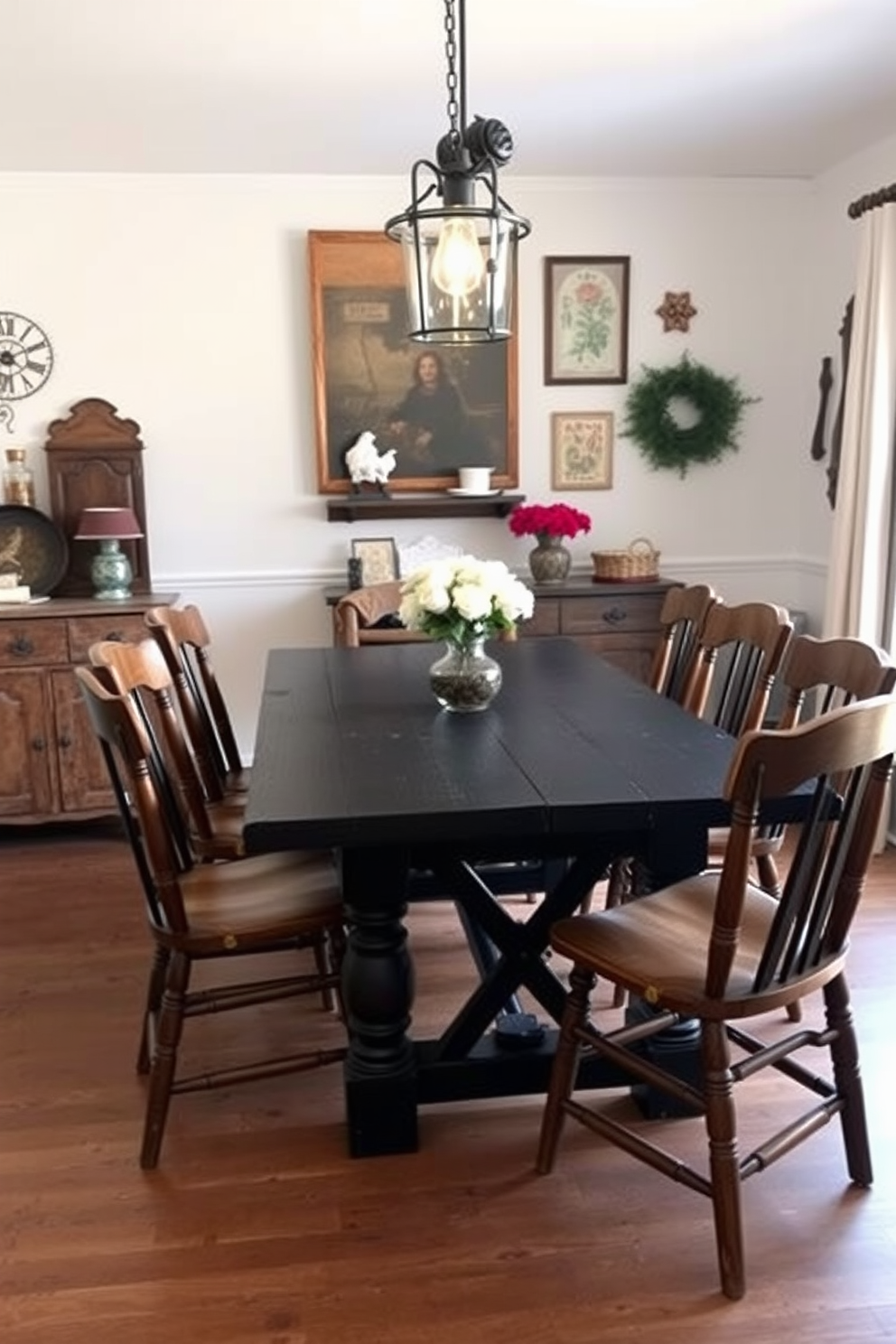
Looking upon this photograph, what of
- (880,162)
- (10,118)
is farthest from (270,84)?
(880,162)

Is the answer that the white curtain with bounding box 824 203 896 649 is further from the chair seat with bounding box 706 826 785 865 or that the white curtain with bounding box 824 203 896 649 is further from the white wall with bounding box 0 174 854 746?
the chair seat with bounding box 706 826 785 865

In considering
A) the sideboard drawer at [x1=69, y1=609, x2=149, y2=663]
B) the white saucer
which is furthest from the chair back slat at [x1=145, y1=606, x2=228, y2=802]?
the white saucer

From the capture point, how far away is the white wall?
13.4ft

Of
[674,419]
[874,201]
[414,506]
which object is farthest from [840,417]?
[414,506]

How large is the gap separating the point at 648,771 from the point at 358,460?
2625 mm

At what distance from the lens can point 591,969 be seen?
72.8 inches

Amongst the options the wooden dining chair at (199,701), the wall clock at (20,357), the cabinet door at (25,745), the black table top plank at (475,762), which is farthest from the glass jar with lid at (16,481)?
the black table top plank at (475,762)

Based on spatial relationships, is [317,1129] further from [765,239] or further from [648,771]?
[765,239]

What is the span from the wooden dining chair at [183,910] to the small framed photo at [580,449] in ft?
8.63

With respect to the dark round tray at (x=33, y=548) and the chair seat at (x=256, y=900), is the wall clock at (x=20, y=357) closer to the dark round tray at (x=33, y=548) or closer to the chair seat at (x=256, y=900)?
the dark round tray at (x=33, y=548)

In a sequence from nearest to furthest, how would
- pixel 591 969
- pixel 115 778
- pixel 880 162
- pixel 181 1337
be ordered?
pixel 181 1337, pixel 591 969, pixel 115 778, pixel 880 162

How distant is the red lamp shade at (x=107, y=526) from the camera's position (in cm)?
393

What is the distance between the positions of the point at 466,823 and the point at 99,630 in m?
2.47

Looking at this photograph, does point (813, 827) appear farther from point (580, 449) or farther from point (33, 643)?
point (580, 449)
